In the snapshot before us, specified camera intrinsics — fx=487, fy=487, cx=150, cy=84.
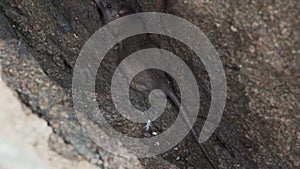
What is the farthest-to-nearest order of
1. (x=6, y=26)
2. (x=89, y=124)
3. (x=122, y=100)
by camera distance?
(x=122, y=100) → (x=6, y=26) → (x=89, y=124)

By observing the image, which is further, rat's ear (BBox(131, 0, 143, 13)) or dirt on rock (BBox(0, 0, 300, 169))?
rat's ear (BBox(131, 0, 143, 13))

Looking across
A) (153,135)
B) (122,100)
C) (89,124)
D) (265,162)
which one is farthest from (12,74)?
(265,162)

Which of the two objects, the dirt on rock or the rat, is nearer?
the dirt on rock

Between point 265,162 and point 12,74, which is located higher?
point 12,74

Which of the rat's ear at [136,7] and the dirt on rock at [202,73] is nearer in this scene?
the dirt on rock at [202,73]

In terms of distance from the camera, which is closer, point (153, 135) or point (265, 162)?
point (265, 162)

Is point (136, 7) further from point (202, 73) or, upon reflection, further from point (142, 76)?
→ point (202, 73)

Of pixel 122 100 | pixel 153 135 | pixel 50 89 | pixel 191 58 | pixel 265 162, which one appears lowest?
pixel 265 162

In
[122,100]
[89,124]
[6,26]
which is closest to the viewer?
[89,124]

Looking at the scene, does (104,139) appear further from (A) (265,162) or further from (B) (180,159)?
(A) (265,162)
